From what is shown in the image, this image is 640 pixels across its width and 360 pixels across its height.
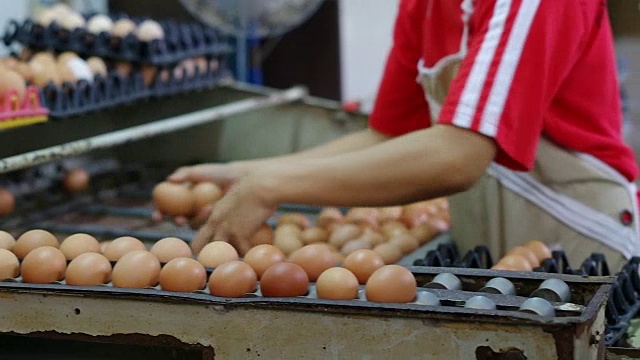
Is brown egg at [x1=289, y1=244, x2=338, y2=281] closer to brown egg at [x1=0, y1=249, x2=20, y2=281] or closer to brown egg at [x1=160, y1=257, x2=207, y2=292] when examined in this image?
brown egg at [x1=160, y1=257, x2=207, y2=292]

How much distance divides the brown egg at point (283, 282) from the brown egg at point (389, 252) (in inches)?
30.9

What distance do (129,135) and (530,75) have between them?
1190 mm

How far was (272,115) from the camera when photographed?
3422 millimetres

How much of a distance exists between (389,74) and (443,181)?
2.23 ft

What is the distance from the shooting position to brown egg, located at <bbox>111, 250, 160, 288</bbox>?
4.62 ft

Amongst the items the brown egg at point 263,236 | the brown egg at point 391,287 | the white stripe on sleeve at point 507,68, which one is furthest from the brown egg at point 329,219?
the brown egg at point 391,287

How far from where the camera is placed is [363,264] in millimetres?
1436

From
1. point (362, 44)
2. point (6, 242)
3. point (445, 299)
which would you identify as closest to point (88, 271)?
point (6, 242)

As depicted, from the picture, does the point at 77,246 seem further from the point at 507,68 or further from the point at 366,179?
the point at 507,68

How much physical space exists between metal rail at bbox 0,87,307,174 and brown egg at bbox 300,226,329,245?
55 centimetres

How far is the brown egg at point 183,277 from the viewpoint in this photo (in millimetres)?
1380

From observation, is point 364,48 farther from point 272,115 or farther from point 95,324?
point 95,324

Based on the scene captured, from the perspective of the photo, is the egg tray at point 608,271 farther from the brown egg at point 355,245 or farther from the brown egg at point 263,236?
the brown egg at point 263,236

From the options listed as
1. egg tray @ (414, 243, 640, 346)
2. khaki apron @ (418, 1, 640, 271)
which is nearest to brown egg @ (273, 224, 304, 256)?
egg tray @ (414, 243, 640, 346)
